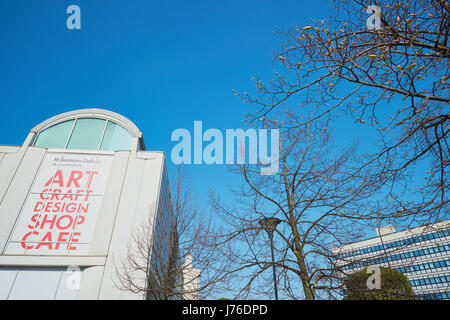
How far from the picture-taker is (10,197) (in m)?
10.3

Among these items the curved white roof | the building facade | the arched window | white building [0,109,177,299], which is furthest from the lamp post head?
the curved white roof

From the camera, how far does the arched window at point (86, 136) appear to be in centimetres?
1233

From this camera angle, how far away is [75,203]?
10.5 metres

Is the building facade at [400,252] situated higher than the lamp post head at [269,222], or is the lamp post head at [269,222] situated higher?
the lamp post head at [269,222]

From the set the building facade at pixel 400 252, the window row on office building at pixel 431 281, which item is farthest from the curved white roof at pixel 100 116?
the window row on office building at pixel 431 281

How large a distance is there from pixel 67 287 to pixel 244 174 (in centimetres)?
791

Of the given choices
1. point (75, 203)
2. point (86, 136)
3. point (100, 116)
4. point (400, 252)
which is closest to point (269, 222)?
point (400, 252)

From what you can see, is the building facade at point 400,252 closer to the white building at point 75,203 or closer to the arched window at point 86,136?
the white building at point 75,203

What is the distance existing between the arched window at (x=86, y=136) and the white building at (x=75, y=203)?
48 mm

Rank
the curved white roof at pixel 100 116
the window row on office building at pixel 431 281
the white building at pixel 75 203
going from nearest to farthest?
1. the white building at pixel 75 203
2. the curved white roof at pixel 100 116
3. the window row on office building at pixel 431 281

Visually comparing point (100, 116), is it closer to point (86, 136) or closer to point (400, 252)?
point (86, 136)
